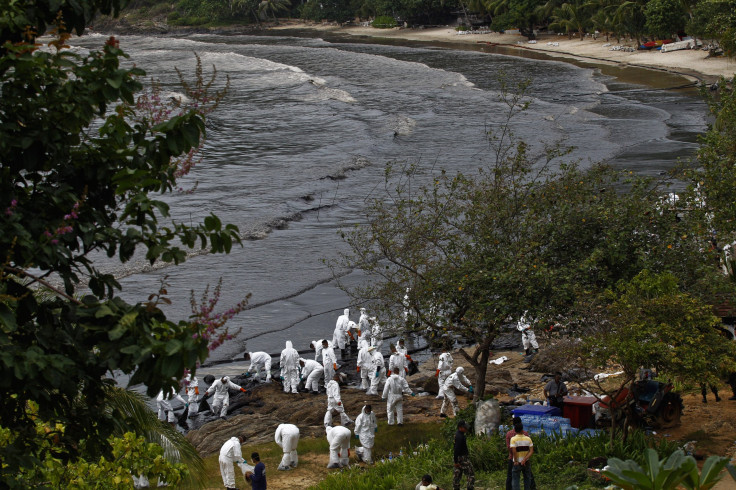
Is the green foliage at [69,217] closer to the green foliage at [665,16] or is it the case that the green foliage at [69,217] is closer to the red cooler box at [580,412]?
the red cooler box at [580,412]

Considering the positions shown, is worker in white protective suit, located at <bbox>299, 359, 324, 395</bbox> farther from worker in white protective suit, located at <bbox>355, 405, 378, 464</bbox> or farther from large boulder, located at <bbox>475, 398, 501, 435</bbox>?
large boulder, located at <bbox>475, 398, 501, 435</bbox>

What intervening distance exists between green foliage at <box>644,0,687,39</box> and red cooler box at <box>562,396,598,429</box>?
46.9 meters

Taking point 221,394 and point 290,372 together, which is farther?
point 290,372

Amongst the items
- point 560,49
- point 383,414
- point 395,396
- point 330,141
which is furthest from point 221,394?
point 560,49

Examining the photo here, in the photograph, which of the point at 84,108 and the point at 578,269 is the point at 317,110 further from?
the point at 84,108

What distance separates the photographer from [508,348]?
63.1 feet

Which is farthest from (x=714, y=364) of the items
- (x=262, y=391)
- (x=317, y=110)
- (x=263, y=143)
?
(x=317, y=110)

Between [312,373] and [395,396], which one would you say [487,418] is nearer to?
[395,396]

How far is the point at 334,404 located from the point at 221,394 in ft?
9.39

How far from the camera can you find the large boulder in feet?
40.1

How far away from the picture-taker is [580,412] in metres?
12.3

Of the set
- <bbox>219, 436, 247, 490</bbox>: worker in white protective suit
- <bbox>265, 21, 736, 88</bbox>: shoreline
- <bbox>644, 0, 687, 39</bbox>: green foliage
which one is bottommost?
<bbox>219, 436, 247, 490</bbox>: worker in white protective suit

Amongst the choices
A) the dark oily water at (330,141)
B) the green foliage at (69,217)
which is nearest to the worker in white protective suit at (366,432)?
the dark oily water at (330,141)

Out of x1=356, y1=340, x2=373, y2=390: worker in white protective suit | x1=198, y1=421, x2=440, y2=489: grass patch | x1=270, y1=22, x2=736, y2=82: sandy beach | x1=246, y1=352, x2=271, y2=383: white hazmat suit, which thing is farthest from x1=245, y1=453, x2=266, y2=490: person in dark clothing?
x1=270, y1=22, x2=736, y2=82: sandy beach
